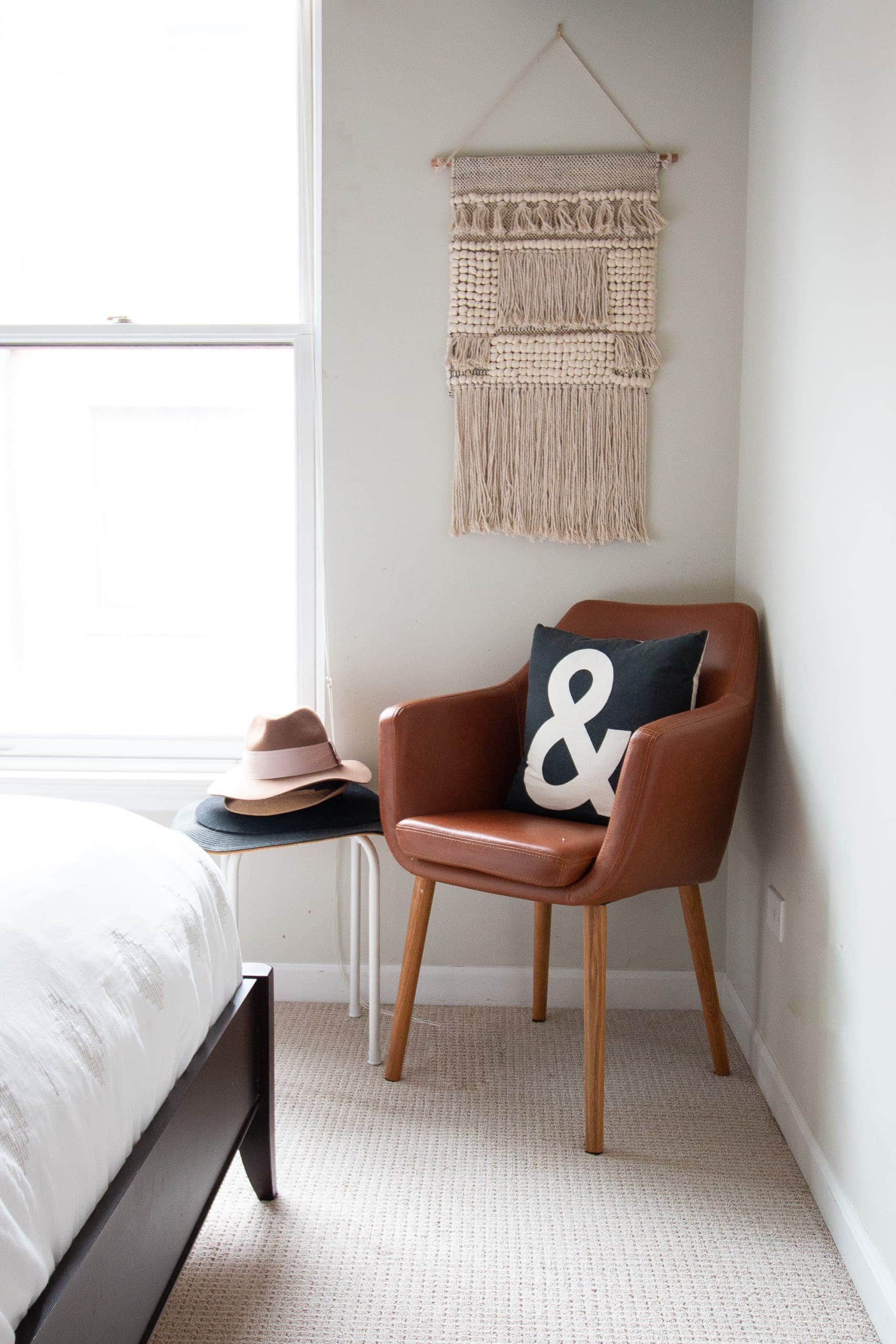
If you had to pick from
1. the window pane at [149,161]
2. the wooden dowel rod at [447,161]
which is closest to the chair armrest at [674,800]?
the wooden dowel rod at [447,161]

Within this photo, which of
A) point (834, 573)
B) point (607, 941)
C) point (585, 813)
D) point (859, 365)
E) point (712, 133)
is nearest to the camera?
point (859, 365)

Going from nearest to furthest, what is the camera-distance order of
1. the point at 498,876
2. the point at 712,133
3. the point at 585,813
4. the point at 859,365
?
1. the point at 859,365
2. the point at 498,876
3. the point at 585,813
4. the point at 712,133

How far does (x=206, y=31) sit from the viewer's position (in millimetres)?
2348

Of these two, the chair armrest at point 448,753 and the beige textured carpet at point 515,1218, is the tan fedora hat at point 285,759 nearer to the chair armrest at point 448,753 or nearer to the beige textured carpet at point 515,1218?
the chair armrest at point 448,753

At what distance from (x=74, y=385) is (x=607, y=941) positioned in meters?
1.86

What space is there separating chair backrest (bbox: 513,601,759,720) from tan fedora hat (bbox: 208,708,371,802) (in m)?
0.45

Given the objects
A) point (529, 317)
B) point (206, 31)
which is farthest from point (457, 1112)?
point (206, 31)

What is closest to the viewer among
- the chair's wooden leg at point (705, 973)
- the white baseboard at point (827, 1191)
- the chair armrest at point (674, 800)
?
the white baseboard at point (827, 1191)

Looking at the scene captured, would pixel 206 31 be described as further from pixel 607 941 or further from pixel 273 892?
pixel 607 941

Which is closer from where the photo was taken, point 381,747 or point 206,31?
point 381,747

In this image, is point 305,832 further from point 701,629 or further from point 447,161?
point 447,161

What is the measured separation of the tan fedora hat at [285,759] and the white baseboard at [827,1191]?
961mm

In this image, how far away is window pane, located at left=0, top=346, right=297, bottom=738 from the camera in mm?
2445

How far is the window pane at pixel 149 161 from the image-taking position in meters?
2.35
